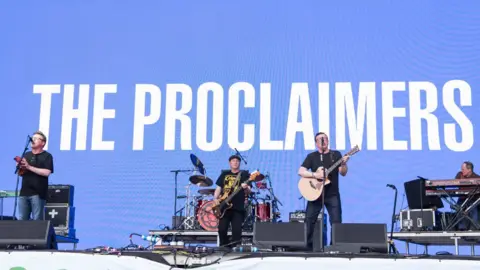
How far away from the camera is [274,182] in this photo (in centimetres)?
942

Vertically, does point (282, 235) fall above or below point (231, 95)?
below

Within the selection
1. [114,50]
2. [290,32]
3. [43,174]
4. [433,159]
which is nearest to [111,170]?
[114,50]

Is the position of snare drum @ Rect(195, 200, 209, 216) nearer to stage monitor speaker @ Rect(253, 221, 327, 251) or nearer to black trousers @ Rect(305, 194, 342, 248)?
black trousers @ Rect(305, 194, 342, 248)

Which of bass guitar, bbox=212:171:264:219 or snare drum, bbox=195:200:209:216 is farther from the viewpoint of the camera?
snare drum, bbox=195:200:209:216

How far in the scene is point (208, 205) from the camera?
894cm

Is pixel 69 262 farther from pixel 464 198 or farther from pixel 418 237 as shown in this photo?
pixel 464 198

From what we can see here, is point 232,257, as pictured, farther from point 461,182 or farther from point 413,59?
point 413,59

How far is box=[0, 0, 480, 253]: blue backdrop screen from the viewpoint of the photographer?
927cm

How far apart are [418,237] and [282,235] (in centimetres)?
348

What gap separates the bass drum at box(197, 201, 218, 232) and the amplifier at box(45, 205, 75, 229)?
181 centimetres

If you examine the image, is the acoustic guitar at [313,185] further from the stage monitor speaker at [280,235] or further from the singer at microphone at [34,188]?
the singer at microphone at [34,188]

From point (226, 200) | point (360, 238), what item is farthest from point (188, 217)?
point (360, 238)

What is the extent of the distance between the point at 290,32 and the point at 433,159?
2.87 m

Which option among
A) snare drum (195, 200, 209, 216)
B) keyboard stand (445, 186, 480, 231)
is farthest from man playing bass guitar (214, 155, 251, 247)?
keyboard stand (445, 186, 480, 231)
